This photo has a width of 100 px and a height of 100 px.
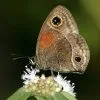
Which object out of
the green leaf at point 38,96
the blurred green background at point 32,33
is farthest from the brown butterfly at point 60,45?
the blurred green background at point 32,33

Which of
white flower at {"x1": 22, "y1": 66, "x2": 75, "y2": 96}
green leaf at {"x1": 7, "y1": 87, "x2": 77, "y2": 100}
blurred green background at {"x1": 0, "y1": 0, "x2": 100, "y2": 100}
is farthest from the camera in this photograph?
blurred green background at {"x1": 0, "y1": 0, "x2": 100, "y2": 100}

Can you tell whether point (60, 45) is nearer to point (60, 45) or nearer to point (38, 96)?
point (60, 45)

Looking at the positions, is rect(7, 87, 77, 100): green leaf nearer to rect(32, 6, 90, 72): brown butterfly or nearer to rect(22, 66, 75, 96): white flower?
rect(22, 66, 75, 96): white flower

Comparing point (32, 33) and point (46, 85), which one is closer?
point (46, 85)

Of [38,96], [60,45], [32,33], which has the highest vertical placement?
[32,33]

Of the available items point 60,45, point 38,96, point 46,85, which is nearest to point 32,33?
point 60,45

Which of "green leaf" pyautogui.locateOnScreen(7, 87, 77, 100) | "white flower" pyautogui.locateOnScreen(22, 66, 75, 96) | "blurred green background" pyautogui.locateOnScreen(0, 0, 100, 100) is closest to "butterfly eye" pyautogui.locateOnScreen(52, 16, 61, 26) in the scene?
"white flower" pyautogui.locateOnScreen(22, 66, 75, 96)

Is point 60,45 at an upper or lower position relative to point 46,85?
upper

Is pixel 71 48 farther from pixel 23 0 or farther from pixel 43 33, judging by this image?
pixel 23 0
